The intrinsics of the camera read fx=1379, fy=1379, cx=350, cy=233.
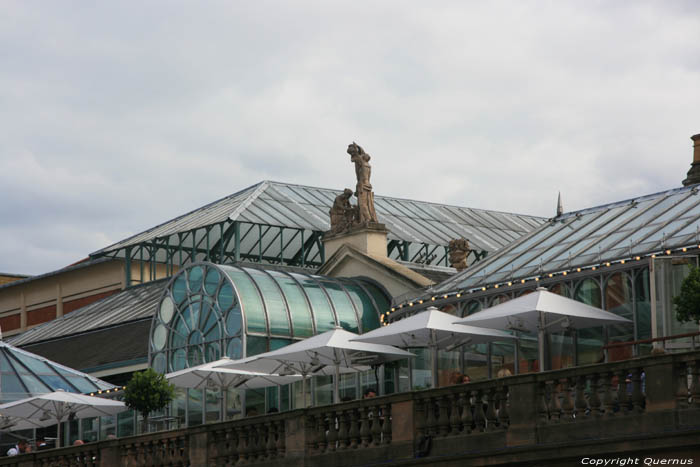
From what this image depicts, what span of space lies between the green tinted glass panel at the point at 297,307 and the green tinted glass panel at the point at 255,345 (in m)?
1.19

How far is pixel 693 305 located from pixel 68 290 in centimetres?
5439

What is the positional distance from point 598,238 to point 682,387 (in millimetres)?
16746

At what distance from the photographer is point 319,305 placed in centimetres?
4300

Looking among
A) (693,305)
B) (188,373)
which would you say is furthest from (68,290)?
(693,305)

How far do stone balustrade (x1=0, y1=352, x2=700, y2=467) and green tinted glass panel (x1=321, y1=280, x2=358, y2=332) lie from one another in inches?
677

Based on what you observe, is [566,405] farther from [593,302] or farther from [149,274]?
[149,274]

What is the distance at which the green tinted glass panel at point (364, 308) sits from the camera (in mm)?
43469

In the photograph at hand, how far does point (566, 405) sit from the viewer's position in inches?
765

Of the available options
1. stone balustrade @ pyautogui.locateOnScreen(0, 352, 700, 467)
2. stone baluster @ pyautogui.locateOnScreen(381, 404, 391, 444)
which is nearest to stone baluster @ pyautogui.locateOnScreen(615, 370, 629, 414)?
A: stone balustrade @ pyautogui.locateOnScreen(0, 352, 700, 467)

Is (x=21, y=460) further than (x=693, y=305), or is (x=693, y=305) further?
→ (x=21, y=460)

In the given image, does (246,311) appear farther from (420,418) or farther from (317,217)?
(317,217)

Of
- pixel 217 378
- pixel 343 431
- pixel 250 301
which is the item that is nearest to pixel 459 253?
pixel 250 301

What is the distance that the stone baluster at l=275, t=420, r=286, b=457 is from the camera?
78.1 ft

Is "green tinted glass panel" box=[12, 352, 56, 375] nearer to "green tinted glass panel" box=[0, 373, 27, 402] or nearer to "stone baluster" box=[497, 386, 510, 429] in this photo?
"green tinted glass panel" box=[0, 373, 27, 402]
